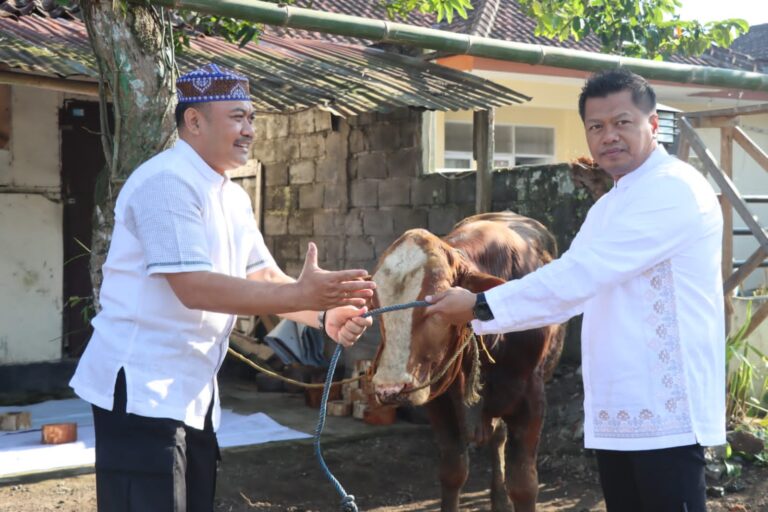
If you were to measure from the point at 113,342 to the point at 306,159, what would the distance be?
7.19 metres

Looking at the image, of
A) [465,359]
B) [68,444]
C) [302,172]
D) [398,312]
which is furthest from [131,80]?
[302,172]

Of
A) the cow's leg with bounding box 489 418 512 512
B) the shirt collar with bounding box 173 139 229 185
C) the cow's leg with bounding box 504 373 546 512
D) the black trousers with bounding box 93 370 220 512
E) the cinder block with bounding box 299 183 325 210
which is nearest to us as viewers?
the black trousers with bounding box 93 370 220 512

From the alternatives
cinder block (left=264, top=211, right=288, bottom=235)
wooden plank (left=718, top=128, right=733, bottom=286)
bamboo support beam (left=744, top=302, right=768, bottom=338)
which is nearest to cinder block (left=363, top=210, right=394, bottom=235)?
cinder block (left=264, top=211, right=288, bottom=235)

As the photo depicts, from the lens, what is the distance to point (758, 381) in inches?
271

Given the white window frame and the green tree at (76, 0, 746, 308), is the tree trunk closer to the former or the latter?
the green tree at (76, 0, 746, 308)

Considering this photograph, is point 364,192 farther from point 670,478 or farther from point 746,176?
point 746,176

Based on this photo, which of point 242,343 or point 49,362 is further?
point 242,343

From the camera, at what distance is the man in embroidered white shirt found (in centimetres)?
274

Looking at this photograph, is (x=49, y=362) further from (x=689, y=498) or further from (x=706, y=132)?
(x=706, y=132)

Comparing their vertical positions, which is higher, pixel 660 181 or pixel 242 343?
pixel 660 181

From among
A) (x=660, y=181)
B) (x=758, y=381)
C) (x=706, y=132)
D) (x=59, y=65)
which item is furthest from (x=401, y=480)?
(x=706, y=132)

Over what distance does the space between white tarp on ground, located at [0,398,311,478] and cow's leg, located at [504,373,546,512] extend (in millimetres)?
2425

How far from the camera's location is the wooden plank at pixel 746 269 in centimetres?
630

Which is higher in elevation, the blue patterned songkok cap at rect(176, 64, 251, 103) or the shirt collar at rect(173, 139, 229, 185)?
the blue patterned songkok cap at rect(176, 64, 251, 103)
